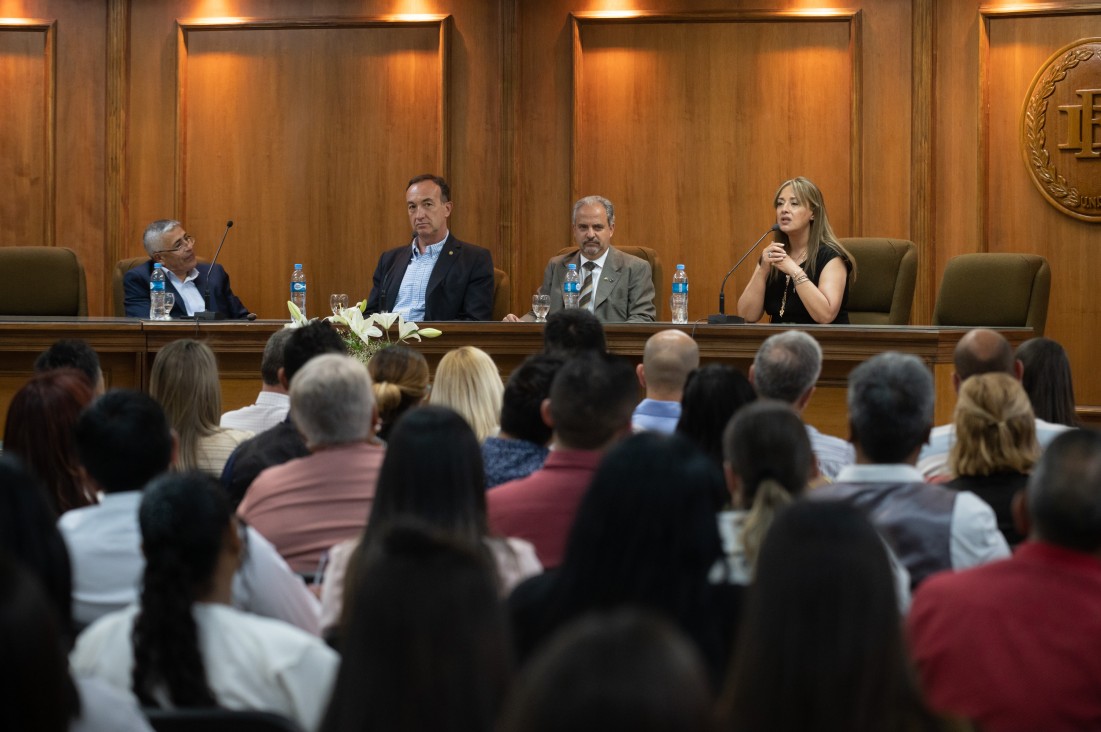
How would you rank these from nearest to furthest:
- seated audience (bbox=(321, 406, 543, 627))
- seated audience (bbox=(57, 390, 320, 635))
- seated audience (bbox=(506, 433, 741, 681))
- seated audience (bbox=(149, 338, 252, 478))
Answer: seated audience (bbox=(506, 433, 741, 681)), seated audience (bbox=(321, 406, 543, 627)), seated audience (bbox=(57, 390, 320, 635)), seated audience (bbox=(149, 338, 252, 478))

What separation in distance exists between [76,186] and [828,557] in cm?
773

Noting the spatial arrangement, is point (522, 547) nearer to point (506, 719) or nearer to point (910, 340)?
point (506, 719)

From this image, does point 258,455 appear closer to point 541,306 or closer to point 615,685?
point 615,685

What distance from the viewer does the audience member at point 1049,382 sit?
3938mm

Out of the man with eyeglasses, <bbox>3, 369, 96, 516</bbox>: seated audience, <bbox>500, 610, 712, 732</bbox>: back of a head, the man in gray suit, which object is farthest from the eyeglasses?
<bbox>500, 610, 712, 732</bbox>: back of a head

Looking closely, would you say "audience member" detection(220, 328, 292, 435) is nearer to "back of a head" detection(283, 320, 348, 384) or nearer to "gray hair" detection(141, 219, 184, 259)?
"back of a head" detection(283, 320, 348, 384)

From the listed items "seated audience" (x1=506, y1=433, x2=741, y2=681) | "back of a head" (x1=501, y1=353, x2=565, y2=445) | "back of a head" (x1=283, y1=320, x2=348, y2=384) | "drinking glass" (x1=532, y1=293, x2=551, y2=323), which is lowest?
"seated audience" (x1=506, y1=433, x2=741, y2=681)

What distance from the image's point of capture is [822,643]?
1.27 m

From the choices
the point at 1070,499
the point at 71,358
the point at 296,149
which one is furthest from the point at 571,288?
the point at 1070,499

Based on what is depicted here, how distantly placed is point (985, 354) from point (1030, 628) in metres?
2.16

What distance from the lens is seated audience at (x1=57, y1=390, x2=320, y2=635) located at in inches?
94.7

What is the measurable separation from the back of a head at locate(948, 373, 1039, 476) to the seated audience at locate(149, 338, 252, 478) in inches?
75.1

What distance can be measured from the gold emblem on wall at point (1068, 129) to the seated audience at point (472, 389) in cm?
468

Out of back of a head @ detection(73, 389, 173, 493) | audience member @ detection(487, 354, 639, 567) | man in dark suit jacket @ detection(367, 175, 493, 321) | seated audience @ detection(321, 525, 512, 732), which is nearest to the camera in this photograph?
seated audience @ detection(321, 525, 512, 732)
